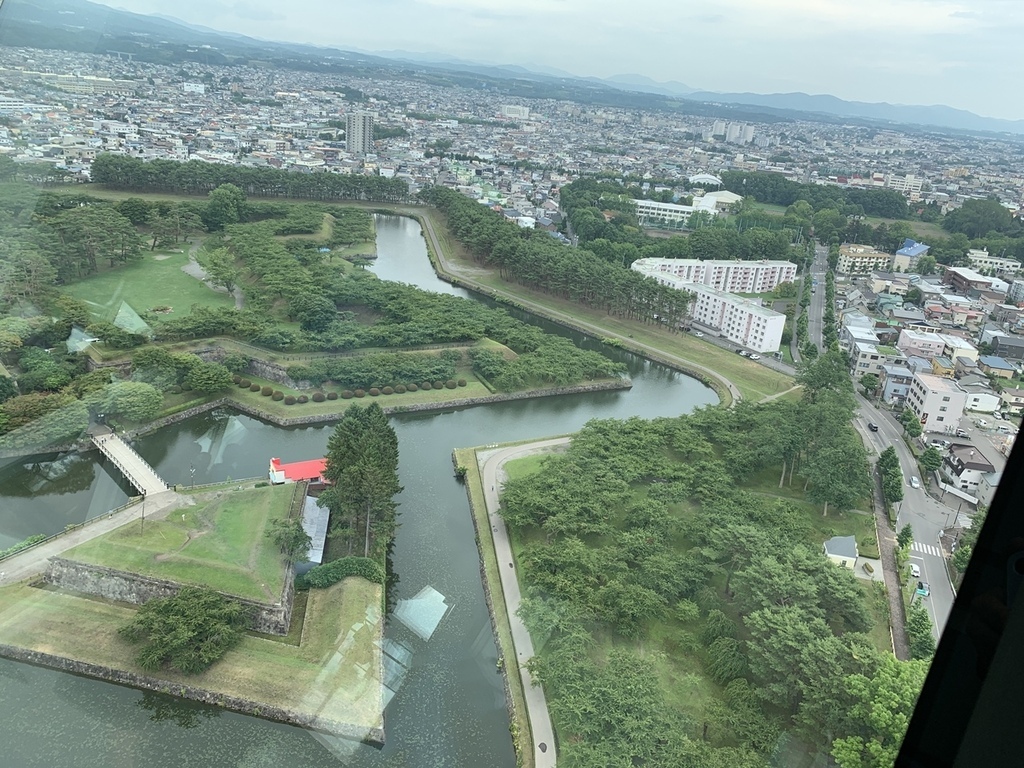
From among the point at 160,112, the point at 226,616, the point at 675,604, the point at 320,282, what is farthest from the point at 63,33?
the point at 160,112

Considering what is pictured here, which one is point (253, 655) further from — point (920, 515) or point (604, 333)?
point (604, 333)

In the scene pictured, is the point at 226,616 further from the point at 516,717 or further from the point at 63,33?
the point at 63,33

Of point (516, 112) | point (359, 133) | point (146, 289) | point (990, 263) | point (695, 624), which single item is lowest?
point (695, 624)

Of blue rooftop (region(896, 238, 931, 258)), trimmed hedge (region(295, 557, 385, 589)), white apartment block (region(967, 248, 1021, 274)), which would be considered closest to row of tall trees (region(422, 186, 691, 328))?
trimmed hedge (region(295, 557, 385, 589))

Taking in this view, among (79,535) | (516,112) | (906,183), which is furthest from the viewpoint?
(516,112)

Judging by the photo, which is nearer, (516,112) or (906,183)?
(906,183)

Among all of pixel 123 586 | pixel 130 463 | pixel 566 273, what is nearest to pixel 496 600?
pixel 123 586

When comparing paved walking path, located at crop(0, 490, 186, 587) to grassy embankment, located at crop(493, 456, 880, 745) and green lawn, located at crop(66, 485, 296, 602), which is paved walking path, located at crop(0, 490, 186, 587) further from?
grassy embankment, located at crop(493, 456, 880, 745)
